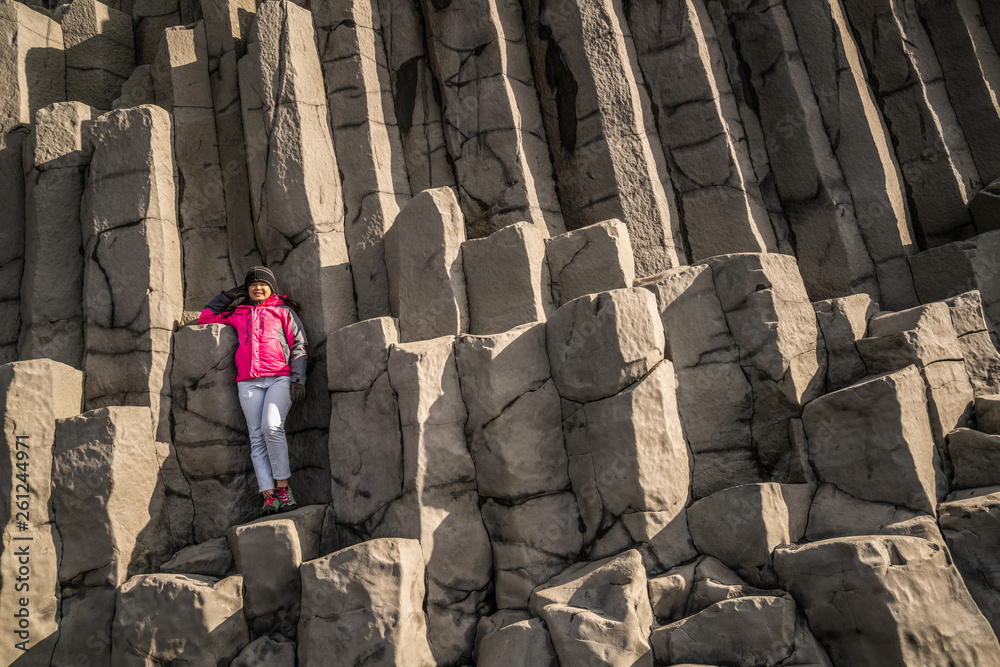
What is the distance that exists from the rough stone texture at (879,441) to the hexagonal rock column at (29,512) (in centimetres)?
505

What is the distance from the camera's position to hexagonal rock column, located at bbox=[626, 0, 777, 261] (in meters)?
5.88

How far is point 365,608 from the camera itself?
153 inches

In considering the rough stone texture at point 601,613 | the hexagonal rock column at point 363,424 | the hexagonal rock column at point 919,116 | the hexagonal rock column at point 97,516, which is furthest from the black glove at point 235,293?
the hexagonal rock column at point 919,116

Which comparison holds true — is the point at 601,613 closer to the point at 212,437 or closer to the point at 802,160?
the point at 212,437

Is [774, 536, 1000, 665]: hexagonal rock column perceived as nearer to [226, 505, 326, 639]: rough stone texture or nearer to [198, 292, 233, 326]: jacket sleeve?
[226, 505, 326, 639]: rough stone texture

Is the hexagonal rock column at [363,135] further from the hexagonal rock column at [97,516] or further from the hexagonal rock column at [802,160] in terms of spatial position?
the hexagonal rock column at [802,160]

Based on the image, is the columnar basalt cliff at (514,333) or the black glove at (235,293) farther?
the black glove at (235,293)

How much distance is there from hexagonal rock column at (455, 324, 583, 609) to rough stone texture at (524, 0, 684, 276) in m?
1.72

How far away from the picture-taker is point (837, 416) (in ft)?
13.8

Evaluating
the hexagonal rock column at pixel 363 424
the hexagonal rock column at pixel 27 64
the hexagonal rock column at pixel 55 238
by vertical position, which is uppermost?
the hexagonal rock column at pixel 27 64

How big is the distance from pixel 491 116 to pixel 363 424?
10.3 feet

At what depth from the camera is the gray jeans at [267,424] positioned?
4.72 meters

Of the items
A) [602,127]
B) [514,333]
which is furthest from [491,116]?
[514,333]

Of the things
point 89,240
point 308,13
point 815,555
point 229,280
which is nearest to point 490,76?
point 308,13
